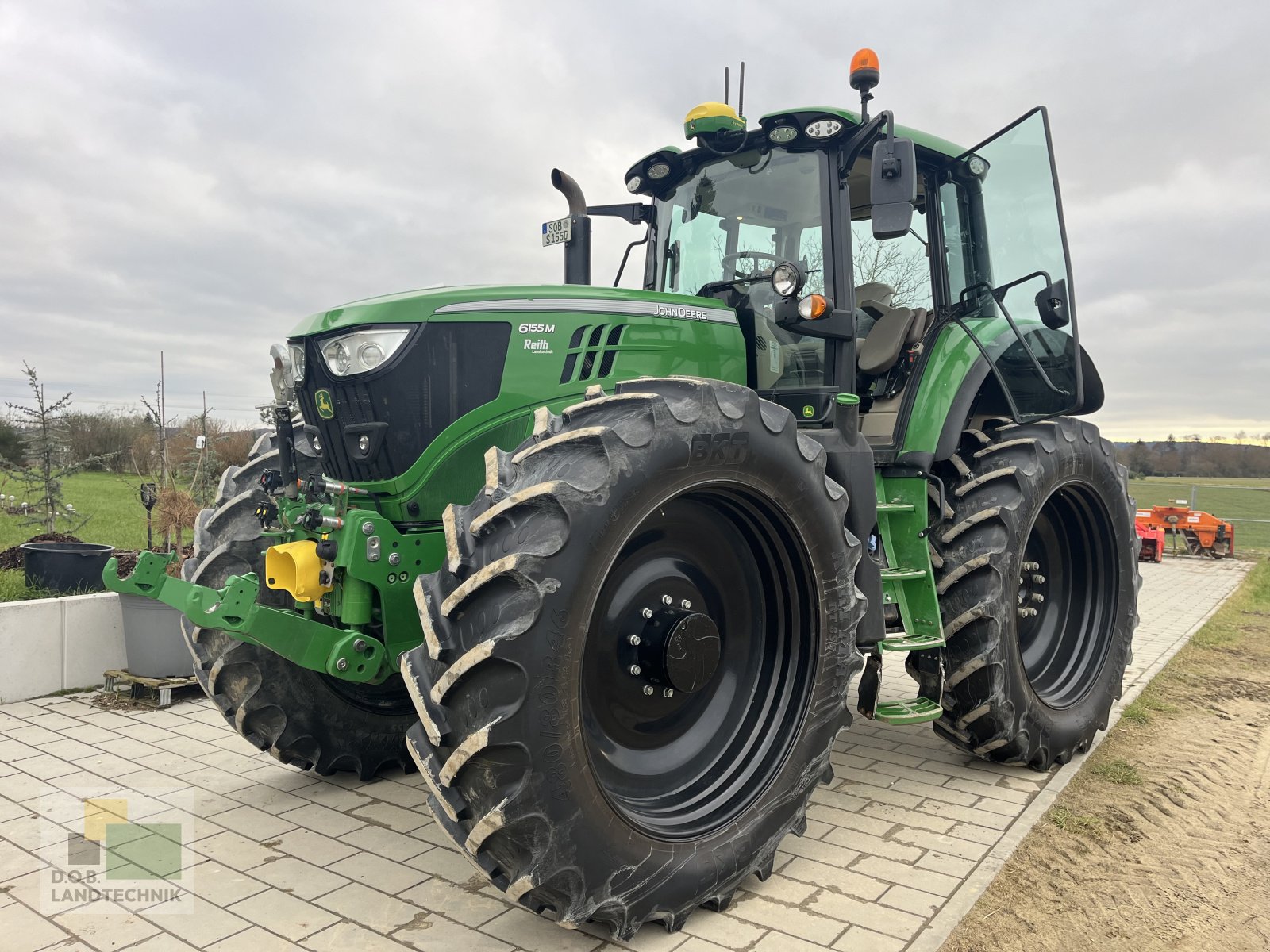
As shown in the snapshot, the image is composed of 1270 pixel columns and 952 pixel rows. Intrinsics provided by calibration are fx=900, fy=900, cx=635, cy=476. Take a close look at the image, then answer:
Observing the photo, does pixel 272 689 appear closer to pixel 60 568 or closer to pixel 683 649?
pixel 683 649

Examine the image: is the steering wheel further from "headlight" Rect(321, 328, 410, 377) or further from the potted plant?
the potted plant

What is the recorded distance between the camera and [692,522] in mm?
3359

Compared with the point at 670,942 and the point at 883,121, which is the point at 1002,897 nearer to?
the point at 670,942

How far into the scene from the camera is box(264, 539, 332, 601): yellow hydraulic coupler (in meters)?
3.22

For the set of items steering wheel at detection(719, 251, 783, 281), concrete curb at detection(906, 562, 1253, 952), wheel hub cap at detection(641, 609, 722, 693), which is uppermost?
steering wheel at detection(719, 251, 783, 281)

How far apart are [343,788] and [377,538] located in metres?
1.63

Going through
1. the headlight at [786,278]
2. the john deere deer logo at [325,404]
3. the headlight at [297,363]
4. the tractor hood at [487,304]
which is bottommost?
the john deere deer logo at [325,404]

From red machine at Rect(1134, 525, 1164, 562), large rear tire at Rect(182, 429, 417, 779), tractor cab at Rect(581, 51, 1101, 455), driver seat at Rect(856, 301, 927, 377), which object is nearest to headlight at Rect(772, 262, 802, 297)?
tractor cab at Rect(581, 51, 1101, 455)

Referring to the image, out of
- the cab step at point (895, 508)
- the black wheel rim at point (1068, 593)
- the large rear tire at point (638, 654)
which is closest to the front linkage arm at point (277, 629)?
the large rear tire at point (638, 654)

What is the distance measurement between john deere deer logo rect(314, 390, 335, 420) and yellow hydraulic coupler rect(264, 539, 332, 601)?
49 cm

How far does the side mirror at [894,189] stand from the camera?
3.63 m

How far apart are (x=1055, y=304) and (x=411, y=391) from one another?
3493 millimetres

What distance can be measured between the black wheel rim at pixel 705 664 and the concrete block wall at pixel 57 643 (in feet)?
13.4

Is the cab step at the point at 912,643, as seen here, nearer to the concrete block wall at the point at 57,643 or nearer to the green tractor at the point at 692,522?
the green tractor at the point at 692,522
